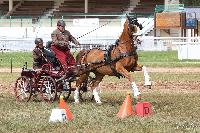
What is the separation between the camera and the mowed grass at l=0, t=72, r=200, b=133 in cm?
1211

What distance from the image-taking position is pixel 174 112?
14.7 meters

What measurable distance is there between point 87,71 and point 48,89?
3.48ft

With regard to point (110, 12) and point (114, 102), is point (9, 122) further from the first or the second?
point (110, 12)

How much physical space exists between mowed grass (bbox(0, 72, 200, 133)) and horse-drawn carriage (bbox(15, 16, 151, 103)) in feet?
1.38

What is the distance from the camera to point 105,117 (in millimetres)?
13852

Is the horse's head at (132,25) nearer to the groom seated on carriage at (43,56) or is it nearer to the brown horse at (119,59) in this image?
the brown horse at (119,59)

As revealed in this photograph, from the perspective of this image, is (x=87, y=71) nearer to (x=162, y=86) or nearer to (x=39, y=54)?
(x=39, y=54)

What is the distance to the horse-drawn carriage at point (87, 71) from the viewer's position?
16438mm

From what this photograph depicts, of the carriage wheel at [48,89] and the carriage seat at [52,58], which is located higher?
the carriage seat at [52,58]

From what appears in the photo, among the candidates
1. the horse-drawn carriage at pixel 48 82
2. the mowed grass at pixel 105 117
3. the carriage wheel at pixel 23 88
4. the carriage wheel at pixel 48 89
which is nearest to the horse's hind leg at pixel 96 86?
the mowed grass at pixel 105 117

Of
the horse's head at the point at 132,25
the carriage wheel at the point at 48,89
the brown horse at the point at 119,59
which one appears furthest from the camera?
the carriage wheel at the point at 48,89

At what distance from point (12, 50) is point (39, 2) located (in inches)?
1078

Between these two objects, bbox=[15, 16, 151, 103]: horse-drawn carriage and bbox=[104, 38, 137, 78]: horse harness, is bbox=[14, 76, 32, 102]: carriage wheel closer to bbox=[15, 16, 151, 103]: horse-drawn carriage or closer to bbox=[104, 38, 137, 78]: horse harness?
bbox=[15, 16, 151, 103]: horse-drawn carriage

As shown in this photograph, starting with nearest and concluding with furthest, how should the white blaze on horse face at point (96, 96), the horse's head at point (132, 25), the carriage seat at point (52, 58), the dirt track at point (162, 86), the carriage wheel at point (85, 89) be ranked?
the horse's head at point (132, 25) → the white blaze on horse face at point (96, 96) → the carriage seat at point (52, 58) → the carriage wheel at point (85, 89) → the dirt track at point (162, 86)
